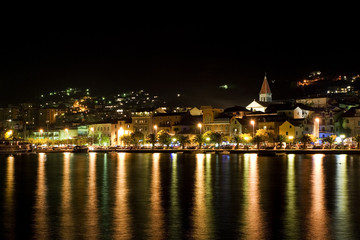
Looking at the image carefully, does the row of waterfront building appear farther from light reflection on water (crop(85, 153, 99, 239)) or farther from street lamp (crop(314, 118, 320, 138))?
light reflection on water (crop(85, 153, 99, 239))

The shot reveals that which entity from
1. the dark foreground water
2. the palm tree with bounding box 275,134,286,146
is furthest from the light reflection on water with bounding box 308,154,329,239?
the palm tree with bounding box 275,134,286,146

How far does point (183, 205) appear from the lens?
71.2 feet

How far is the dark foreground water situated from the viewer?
1652 centimetres

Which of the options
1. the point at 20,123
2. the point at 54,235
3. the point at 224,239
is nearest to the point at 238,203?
the point at 224,239

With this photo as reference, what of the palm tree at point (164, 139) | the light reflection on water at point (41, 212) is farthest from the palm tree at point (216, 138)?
the light reflection on water at point (41, 212)

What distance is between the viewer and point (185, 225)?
1738 cm

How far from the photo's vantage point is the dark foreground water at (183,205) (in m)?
16.5

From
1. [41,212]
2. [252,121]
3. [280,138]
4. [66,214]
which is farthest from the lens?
[252,121]

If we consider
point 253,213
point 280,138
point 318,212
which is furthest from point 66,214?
point 280,138

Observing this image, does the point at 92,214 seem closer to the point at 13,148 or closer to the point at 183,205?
the point at 183,205

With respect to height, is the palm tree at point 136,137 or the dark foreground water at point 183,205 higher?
the palm tree at point 136,137

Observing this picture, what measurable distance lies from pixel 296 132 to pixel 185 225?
5563 centimetres

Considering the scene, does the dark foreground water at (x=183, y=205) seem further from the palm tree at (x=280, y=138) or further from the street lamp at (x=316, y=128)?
the street lamp at (x=316, y=128)

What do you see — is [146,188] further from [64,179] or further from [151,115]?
[151,115]
